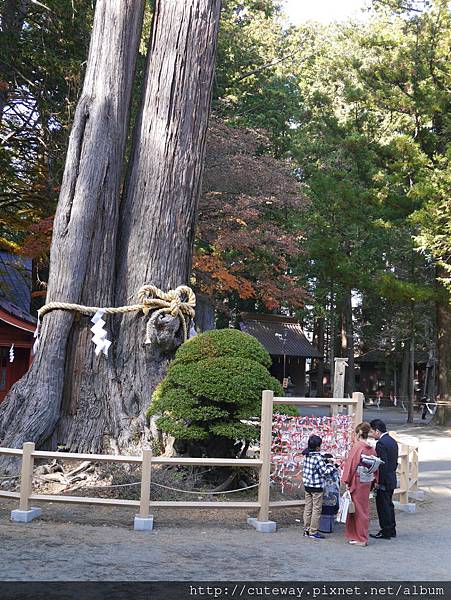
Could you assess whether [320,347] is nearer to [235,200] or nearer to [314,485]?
[235,200]

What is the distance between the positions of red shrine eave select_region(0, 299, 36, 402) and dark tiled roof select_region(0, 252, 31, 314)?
2954mm

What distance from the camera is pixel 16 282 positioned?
2345 centimetres

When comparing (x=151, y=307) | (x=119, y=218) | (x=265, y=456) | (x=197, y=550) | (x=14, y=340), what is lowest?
(x=197, y=550)

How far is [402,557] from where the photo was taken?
6.97 metres

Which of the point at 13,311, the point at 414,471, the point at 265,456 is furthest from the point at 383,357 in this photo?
the point at 265,456

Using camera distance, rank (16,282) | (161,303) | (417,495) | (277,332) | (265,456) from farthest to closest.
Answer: (277,332) < (16,282) < (417,495) < (161,303) < (265,456)

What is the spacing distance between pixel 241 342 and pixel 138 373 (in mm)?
1998

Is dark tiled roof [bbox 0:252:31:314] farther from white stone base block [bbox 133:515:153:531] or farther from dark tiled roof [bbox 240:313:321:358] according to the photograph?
dark tiled roof [bbox 240:313:321:358]

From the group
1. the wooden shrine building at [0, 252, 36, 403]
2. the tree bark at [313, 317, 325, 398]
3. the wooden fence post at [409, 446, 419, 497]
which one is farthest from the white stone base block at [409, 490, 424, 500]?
the tree bark at [313, 317, 325, 398]

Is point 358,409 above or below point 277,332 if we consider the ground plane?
below

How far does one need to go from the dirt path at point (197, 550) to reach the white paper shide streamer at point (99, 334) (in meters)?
2.54

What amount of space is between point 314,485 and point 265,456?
2.24 feet

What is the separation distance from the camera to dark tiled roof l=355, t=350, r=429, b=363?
49594 millimetres

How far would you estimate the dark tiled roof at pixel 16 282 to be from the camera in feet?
72.0
